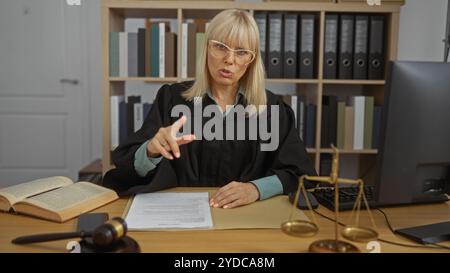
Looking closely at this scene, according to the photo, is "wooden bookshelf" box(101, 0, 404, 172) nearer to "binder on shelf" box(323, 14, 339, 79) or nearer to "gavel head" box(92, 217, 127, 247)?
"binder on shelf" box(323, 14, 339, 79)

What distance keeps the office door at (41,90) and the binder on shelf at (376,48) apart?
2.15 meters

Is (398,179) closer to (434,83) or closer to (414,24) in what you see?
(434,83)

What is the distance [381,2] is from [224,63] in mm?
1388

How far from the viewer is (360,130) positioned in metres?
2.66

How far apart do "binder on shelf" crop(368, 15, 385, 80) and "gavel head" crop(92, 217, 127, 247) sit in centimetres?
216

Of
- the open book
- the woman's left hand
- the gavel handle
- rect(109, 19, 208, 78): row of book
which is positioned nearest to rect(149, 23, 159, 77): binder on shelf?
rect(109, 19, 208, 78): row of book

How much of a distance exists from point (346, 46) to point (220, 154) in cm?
133

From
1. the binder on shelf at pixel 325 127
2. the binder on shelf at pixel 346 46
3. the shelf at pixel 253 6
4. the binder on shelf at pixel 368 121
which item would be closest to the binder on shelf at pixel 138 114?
the shelf at pixel 253 6

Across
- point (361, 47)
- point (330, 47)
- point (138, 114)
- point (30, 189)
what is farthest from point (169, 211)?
point (361, 47)

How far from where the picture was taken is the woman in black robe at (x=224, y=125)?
1465mm

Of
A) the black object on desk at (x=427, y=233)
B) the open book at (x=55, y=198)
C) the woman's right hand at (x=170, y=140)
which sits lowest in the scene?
the black object on desk at (x=427, y=233)

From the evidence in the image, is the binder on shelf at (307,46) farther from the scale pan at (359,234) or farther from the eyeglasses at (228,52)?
the scale pan at (359,234)

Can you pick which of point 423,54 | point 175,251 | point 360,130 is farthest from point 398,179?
point 423,54

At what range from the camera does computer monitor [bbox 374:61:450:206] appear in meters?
0.88
